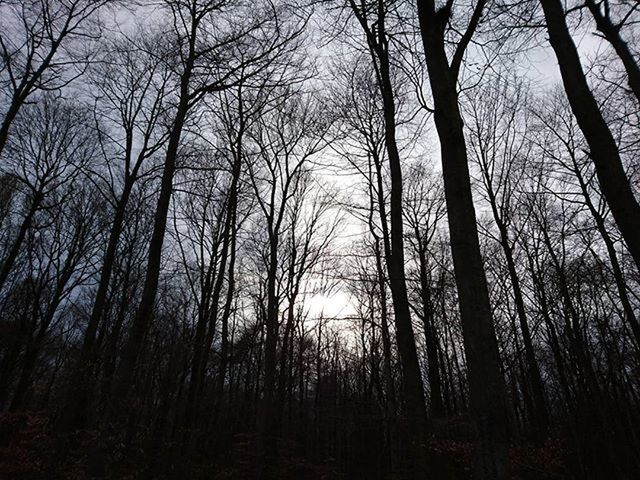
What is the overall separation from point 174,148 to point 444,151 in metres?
6.29

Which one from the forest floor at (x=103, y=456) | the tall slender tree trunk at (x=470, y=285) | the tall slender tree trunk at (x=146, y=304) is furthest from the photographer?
the forest floor at (x=103, y=456)

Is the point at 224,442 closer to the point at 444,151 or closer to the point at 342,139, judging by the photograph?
the point at 342,139

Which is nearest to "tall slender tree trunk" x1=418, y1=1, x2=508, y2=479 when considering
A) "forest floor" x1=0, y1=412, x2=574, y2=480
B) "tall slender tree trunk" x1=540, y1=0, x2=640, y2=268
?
"tall slender tree trunk" x1=540, y1=0, x2=640, y2=268

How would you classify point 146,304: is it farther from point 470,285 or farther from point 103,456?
point 470,285

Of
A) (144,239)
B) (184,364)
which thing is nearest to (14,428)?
(184,364)

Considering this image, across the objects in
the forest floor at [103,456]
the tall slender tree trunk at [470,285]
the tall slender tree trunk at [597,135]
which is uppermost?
the tall slender tree trunk at [597,135]

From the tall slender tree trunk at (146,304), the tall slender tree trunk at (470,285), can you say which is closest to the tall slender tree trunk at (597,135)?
the tall slender tree trunk at (470,285)

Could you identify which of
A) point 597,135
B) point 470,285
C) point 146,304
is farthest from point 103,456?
point 597,135

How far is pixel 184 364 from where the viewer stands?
1052 centimetres

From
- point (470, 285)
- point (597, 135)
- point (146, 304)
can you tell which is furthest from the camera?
point (146, 304)

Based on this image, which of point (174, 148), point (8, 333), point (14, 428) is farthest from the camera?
point (8, 333)

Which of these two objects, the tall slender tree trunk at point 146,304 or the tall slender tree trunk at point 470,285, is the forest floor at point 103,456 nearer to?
the tall slender tree trunk at point 146,304

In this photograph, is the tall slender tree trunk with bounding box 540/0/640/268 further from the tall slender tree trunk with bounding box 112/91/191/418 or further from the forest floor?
the tall slender tree trunk with bounding box 112/91/191/418

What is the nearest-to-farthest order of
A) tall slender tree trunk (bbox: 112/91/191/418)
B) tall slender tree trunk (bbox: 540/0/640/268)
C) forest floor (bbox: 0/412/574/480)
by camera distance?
tall slender tree trunk (bbox: 540/0/640/268)
tall slender tree trunk (bbox: 112/91/191/418)
forest floor (bbox: 0/412/574/480)
